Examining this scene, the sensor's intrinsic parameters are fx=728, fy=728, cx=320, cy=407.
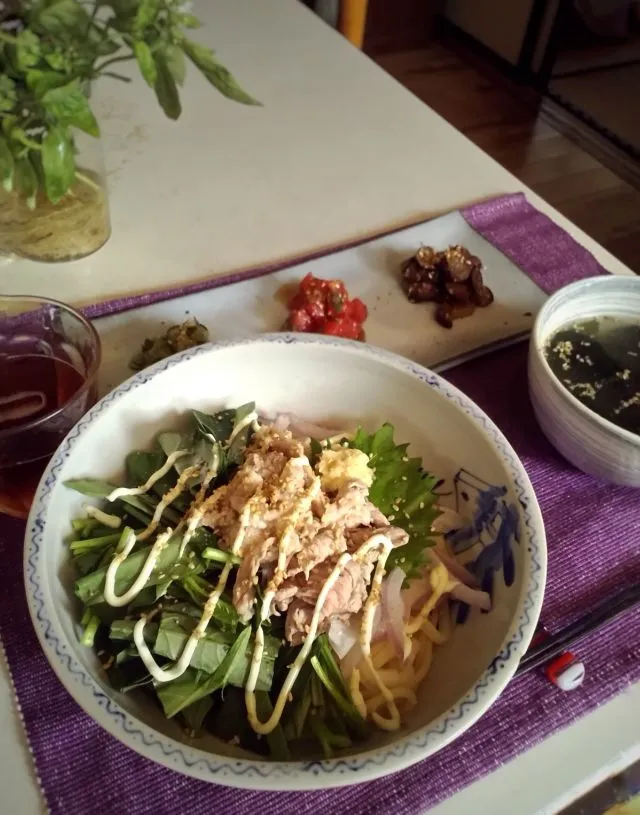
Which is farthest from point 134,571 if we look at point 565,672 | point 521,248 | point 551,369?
point 521,248

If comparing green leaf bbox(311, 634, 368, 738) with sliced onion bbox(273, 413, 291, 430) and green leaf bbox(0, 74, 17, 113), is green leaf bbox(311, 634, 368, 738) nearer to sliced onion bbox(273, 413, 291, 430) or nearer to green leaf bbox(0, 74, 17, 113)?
sliced onion bbox(273, 413, 291, 430)

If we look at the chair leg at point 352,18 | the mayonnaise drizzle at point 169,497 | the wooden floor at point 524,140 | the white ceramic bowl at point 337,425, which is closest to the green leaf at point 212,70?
the white ceramic bowl at point 337,425

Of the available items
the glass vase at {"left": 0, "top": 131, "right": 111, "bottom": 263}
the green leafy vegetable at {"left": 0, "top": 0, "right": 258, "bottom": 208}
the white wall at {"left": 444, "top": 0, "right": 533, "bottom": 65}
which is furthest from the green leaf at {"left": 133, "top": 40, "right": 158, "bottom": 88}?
the white wall at {"left": 444, "top": 0, "right": 533, "bottom": 65}

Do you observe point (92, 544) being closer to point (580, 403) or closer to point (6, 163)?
point (6, 163)

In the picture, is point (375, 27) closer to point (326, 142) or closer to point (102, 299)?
point (326, 142)

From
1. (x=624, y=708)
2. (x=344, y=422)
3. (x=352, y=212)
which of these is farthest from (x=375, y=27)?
(x=624, y=708)

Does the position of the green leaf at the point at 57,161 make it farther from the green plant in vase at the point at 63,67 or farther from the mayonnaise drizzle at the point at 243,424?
the mayonnaise drizzle at the point at 243,424
